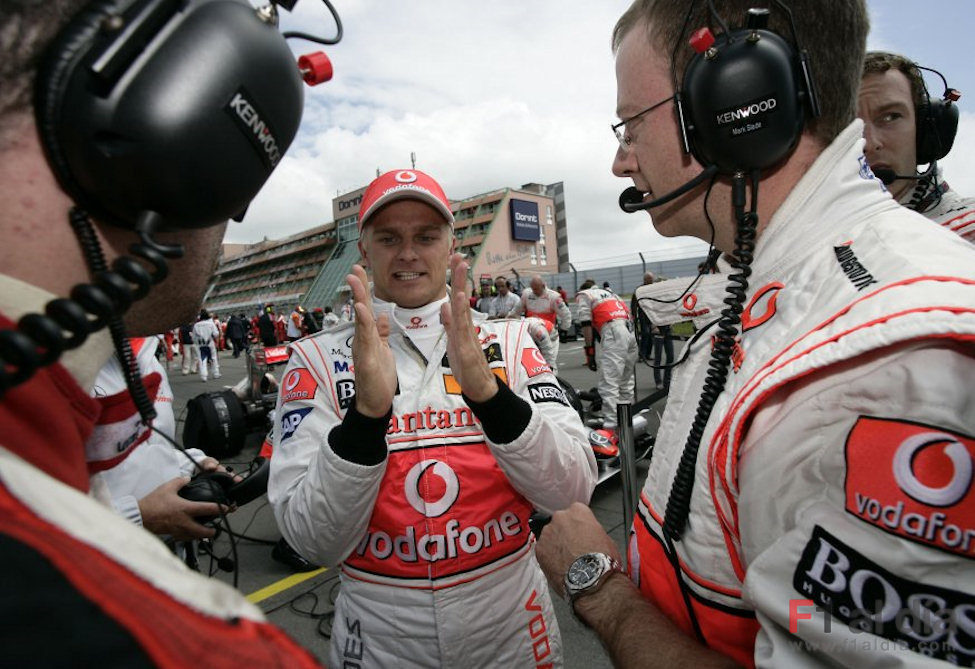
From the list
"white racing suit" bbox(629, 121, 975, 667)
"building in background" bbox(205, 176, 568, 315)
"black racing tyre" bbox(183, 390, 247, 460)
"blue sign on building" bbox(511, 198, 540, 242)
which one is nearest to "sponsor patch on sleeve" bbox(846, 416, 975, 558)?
"white racing suit" bbox(629, 121, 975, 667)

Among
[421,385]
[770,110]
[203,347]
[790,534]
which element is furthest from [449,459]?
[203,347]

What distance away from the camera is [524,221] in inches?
2089

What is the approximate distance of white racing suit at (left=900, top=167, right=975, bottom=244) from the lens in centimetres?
271

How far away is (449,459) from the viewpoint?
1600mm

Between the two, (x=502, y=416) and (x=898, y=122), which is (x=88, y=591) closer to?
(x=502, y=416)

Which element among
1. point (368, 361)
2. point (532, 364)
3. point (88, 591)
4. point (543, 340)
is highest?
point (88, 591)

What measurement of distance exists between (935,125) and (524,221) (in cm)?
5157

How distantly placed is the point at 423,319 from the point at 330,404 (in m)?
0.44

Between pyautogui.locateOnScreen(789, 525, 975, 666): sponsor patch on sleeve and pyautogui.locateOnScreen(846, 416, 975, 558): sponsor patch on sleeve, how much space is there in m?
0.05

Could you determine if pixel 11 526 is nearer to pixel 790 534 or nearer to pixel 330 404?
pixel 790 534

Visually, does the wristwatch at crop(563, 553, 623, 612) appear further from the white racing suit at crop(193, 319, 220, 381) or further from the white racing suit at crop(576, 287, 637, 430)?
the white racing suit at crop(193, 319, 220, 381)

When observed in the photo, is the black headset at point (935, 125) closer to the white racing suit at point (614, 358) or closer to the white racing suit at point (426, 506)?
the white racing suit at point (426, 506)

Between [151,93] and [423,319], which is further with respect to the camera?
[423,319]

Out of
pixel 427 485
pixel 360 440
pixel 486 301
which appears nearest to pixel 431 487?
pixel 427 485
